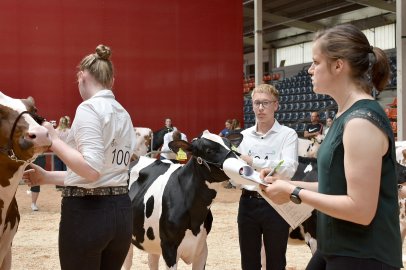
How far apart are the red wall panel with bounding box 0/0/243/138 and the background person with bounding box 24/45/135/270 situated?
14.2 meters

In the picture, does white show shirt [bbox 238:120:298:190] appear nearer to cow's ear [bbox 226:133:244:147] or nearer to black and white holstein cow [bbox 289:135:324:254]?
cow's ear [bbox 226:133:244:147]

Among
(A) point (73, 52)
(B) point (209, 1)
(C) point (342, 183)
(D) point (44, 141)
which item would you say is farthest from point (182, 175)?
(B) point (209, 1)

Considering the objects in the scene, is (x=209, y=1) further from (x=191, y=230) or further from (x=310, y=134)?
(x=191, y=230)

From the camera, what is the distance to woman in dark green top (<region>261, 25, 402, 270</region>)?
183 cm

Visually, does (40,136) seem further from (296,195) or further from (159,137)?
(159,137)

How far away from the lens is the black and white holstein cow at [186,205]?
13.7 feet

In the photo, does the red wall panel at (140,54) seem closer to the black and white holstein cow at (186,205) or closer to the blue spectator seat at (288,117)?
the blue spectator seat at (288,117)

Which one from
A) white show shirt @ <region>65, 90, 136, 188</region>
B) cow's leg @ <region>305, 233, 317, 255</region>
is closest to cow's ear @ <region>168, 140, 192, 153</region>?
white show shirt @ <region>65, 90, 136, 188</region>

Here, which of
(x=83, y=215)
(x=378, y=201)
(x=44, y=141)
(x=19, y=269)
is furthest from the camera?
(x=19, y=269)

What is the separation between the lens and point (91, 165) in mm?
2543

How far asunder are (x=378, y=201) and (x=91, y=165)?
1276mm

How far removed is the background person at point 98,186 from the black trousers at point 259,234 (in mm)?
1205

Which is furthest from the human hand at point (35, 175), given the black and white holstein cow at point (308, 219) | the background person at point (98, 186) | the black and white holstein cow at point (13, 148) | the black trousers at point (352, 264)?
the black and white holstein cow at point (308, 219)

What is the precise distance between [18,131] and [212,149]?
175 centimetres
